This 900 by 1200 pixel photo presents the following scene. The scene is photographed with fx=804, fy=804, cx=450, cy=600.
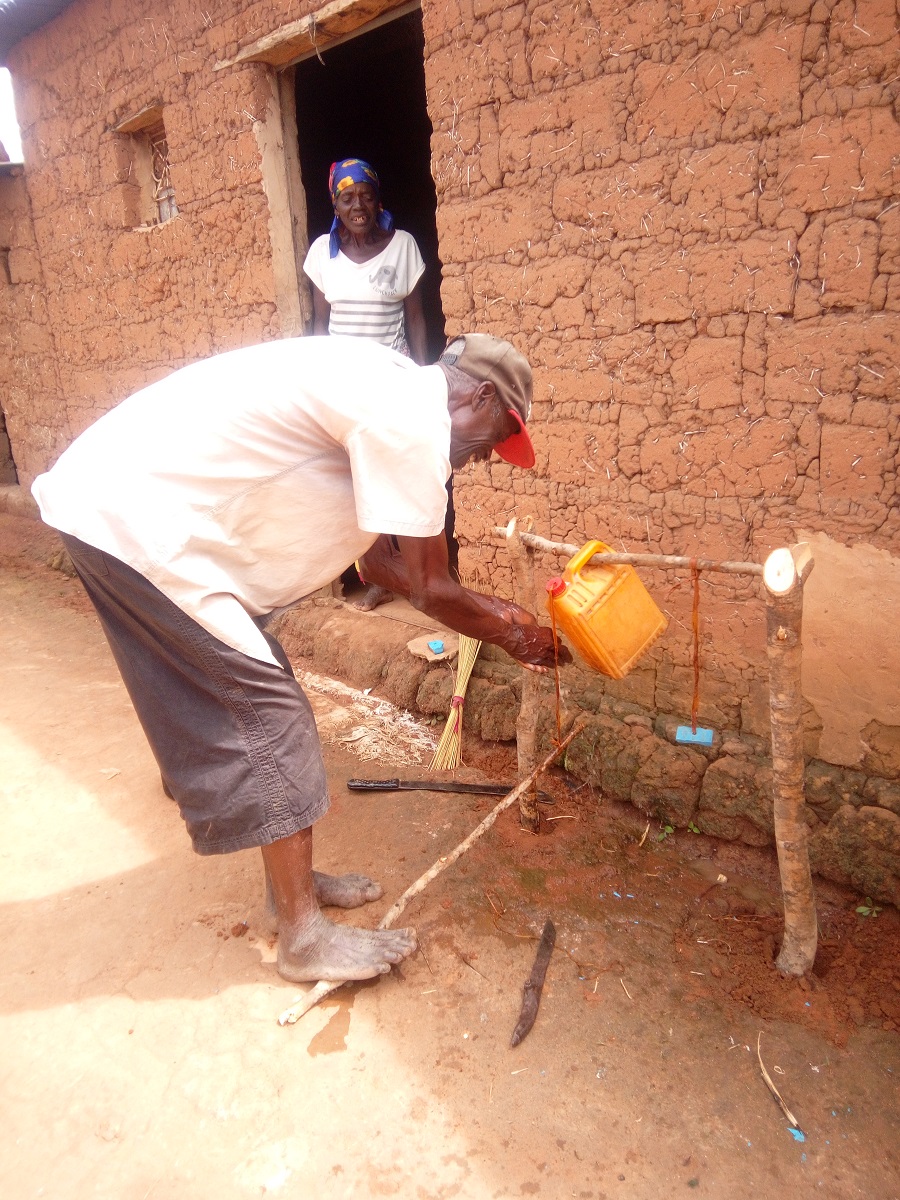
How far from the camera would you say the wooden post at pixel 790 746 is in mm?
1907

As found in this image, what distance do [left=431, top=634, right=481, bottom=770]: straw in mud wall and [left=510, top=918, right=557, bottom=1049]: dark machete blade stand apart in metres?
1.01

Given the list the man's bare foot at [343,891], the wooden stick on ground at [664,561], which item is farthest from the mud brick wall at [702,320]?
the man's bare foot at [343,891]

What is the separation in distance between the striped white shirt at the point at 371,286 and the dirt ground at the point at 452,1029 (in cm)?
232

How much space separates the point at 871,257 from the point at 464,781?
226 centimetres

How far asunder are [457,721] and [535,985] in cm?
136

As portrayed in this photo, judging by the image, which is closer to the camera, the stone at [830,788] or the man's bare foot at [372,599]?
the stone at [830,788]

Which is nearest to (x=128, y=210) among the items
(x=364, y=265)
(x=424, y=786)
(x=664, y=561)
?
(x=364, y=265)

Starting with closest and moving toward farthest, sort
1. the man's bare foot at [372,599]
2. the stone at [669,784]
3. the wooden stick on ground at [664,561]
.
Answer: the wooden stick on ground at [664,561], the stone at [669,784], the man's bare foot at [372,599]

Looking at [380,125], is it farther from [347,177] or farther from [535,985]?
[535,985]

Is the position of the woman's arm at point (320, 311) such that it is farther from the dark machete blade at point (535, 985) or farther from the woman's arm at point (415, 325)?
the dark machete blade at point (535, 985)

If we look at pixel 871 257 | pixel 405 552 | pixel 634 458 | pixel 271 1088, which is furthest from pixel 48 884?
pixel 871 257

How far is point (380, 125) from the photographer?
657 cm

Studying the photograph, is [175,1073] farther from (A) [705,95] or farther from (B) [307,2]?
(B) [307,2]

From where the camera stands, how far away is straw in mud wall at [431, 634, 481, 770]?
11.1ft
